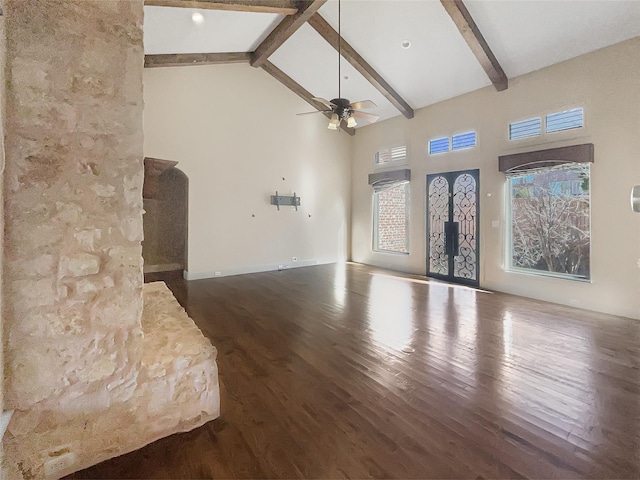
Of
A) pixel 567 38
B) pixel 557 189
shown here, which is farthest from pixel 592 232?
pixel 567 38

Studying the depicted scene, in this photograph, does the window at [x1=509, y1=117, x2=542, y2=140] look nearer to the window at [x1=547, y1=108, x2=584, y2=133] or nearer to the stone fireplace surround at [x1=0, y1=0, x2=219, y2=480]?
the window at [x1=547, y1=108, x2=584, y2=133]

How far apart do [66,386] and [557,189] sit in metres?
6.42

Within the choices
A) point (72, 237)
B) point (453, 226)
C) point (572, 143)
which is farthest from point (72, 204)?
point (453, 226)

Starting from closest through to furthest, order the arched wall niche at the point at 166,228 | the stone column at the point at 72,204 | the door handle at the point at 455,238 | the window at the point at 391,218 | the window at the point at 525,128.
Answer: the stone column at the point at 72,204 → the window at the point at 525,128 → the door handle at the point at 455,238 → the arched wall niche at the point at 166,228 → the window at the point at 391,218

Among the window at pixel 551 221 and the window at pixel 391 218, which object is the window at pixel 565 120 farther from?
the window at pixel 391 218

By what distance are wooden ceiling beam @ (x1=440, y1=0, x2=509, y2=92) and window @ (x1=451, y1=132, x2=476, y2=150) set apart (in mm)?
899

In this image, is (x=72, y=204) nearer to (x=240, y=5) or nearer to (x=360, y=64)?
(x=240, y=5)

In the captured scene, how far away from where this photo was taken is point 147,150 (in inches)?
229

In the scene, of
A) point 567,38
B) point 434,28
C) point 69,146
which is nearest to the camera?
point 69,146

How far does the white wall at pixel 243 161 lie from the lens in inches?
244

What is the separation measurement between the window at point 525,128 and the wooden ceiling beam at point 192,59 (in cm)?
556

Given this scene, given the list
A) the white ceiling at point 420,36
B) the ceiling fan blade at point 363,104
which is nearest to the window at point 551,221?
the white ceiling at point 420,36

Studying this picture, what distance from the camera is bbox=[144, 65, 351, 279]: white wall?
20.3 ft

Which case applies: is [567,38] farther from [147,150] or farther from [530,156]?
[147,150]
